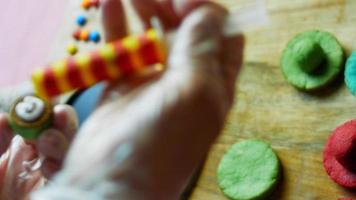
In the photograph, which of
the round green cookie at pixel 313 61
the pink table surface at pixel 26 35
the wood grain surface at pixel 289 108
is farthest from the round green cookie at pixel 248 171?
the pink table surface at pixel 26 35

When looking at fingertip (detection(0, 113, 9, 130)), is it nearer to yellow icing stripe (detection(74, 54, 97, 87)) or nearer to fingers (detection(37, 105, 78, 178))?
fingers (detection(37, 105, 78, 178))

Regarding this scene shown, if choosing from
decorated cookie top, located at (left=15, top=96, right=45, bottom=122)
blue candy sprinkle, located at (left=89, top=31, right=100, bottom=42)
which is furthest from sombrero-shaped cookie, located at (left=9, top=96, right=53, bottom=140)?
blue candy sprinkle, located at (left=89, top=31, right=100, bottom=42)

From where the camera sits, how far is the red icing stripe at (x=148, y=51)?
513 millimetres

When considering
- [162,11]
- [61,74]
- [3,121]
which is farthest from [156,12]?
[3,121]

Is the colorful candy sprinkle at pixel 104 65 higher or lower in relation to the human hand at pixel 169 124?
higher

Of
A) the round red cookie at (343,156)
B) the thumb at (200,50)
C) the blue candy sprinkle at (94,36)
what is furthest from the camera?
the blue candy sprinkle at (94,36)

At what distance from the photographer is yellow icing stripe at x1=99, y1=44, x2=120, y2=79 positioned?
0.52 metres

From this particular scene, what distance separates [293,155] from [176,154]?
1.28ft

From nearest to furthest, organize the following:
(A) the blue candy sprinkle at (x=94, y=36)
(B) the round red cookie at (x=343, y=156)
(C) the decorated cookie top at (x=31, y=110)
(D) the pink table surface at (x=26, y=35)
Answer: (C) the decorated cookie top at (x=31, y=110), (B) the round red cookie at (x=343, y=156), (A) the blue candy sprinkle at (x=94, y=36), (D) the pink table surface at (x=26, y=35)

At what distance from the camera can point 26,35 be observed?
1411 mm

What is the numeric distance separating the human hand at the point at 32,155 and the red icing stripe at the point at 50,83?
0.08 meters

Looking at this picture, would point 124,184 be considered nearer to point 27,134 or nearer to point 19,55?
point 27,134

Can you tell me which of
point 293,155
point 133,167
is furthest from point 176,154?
point 293,155

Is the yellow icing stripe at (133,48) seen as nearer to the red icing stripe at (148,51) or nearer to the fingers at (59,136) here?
the red icing stripe at (148,51)
